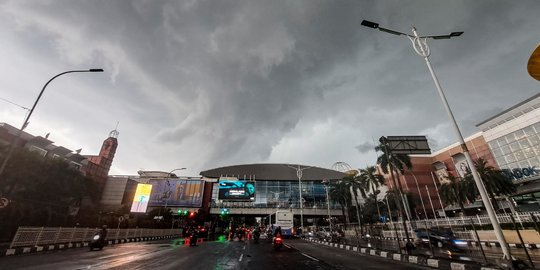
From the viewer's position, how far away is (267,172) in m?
90.8

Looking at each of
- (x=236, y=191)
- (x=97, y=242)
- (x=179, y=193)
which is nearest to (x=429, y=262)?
(x=97, y=242)

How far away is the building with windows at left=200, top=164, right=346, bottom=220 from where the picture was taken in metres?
74.0

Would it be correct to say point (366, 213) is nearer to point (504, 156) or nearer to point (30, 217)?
point (504, 156)

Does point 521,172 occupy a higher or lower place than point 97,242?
higher

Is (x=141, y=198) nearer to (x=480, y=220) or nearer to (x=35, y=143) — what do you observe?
(x=35, y=143)

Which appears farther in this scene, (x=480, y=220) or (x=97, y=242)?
(x=480, y=220)

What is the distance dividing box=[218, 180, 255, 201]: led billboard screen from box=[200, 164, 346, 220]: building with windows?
371mm

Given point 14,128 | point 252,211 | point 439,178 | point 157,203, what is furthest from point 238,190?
point 439,178

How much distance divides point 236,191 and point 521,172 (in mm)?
63200

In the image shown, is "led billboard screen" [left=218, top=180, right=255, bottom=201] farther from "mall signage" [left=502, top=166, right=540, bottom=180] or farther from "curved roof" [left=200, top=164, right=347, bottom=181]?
"mall signage" [left=502, top=166, right=540, bottom=180]

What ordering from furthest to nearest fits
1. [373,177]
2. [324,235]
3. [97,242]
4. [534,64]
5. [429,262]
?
[373,177]
[324,235]
[97,242]
[429,262]
[534,64]

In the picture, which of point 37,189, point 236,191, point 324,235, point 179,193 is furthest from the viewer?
point 179,193

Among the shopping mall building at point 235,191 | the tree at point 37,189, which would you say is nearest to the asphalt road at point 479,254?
the tree at point 37,189

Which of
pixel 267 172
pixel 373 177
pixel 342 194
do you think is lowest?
pixel 342 194
